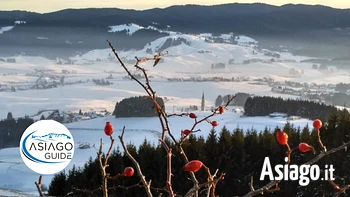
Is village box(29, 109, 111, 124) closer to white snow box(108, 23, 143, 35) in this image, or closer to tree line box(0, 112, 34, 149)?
tree line box(0, 112, 34, 149)

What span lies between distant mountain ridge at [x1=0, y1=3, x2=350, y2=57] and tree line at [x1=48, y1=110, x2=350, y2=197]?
1672 inches

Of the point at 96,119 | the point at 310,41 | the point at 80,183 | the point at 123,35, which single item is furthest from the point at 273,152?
the point at 310,41

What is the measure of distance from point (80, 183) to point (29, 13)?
147 ft

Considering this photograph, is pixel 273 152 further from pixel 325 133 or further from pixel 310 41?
pixel 310 41

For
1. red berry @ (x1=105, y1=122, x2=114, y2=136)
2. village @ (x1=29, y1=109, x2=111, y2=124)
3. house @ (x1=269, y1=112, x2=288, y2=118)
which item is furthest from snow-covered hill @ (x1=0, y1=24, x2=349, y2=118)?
red berry @ (x1=105, y1=122, x2=114, y2=136)

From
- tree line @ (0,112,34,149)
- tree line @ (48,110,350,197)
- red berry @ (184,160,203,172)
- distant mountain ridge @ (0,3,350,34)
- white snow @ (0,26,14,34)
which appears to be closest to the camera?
red berry @ (184,160,203,172)

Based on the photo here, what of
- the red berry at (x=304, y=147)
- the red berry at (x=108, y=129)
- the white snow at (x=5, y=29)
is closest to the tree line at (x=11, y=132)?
the red berry at (x=108, y=129)

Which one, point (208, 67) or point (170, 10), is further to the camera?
point (208, 67)

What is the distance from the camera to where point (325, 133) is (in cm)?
887

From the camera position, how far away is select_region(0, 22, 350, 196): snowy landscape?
35.0m

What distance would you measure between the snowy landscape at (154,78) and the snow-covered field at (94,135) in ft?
0.29

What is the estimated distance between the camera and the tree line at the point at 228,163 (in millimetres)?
8438

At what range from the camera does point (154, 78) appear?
57000 millimetres

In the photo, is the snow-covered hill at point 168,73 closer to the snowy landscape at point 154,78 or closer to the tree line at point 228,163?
the snowy landscape at point 154,78
